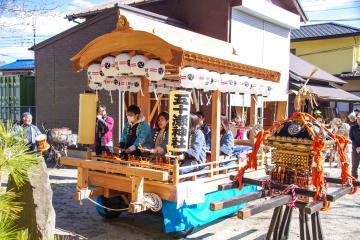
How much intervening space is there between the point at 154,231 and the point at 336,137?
343 cm

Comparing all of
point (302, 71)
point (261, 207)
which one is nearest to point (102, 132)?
point (261, 207)

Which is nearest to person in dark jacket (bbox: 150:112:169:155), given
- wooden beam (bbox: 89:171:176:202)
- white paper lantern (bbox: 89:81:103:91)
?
wooden beam (bbox: 89:171:176:202)

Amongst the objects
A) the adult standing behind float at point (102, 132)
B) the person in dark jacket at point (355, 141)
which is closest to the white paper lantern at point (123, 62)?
the adult standing behind float at point (102, 132)

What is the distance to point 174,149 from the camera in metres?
5.39

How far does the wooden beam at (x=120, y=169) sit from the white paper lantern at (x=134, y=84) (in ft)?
5.98

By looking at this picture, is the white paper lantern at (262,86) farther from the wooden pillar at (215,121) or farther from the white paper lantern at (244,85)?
the wooden pillar at (215,121)

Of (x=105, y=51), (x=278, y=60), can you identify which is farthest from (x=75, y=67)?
(x=278, y=60)

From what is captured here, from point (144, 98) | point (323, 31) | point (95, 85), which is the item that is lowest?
point (144, 98)

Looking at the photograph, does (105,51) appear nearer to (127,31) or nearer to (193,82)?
(127,31)

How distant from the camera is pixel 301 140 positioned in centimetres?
438

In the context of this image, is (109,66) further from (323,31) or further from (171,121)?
(323,31)

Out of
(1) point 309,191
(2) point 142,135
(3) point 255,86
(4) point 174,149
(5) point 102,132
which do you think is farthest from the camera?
(5) point 102,132

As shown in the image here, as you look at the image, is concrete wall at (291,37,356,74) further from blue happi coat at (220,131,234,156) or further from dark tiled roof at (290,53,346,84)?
blue happi coat at (220,131,234,156)

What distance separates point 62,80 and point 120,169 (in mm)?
8972
